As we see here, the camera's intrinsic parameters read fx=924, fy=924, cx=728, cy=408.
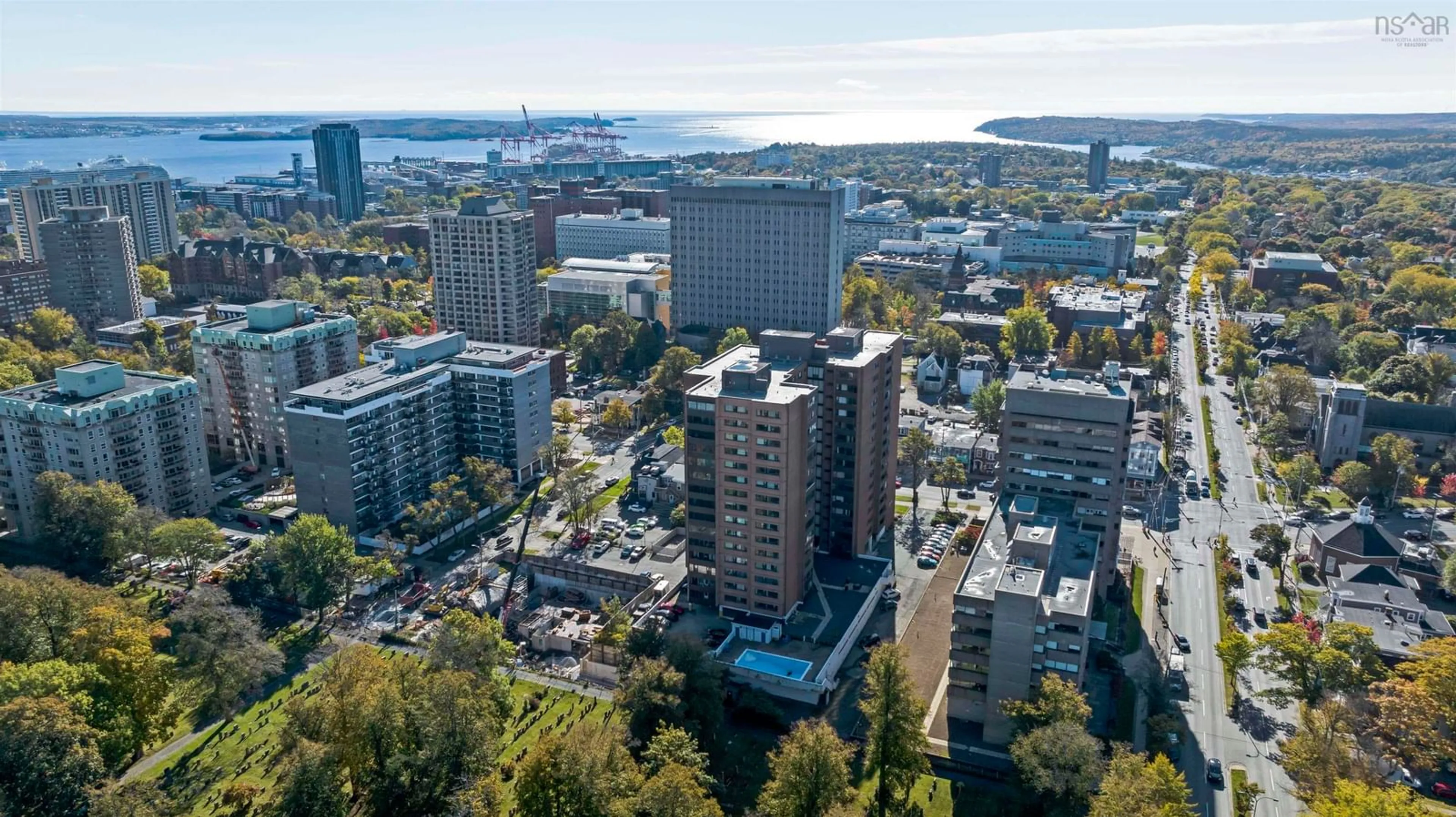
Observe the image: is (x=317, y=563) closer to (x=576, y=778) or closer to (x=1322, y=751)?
(x=576, y=778)

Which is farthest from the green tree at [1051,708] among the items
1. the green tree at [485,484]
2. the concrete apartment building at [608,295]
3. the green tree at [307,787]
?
the concrete apartment building at [608,295]

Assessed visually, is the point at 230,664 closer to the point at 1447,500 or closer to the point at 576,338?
the point at 576,338

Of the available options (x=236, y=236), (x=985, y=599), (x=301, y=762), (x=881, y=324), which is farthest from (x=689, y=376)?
(x=236, y=236)

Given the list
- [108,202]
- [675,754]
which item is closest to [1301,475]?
[675,754]

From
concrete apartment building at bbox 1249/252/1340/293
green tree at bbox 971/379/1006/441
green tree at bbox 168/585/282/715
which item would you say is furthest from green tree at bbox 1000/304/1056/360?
green tree at bbox 168/585/282/715

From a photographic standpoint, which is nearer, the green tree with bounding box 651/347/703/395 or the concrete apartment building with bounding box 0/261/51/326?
the green tree with bounding box 651/347/703/395

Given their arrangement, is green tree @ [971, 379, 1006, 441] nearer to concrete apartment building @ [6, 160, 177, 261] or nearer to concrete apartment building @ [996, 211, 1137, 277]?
concrete apartment building @ [996, 211, 1137, 277]

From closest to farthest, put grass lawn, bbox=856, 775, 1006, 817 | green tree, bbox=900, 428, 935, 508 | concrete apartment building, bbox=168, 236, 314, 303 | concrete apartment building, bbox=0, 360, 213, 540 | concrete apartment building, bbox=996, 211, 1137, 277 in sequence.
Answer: grass lawn, bbox=856, 775, 1006, 817 < concrete apartment building, bbox=0, 360, 213, 540 < green tree, bbox=900, 428, 935, 508 < concrete apartment building, bbox=168, 236, 314, 303 < concrete apartment building, bbox=996, 211, 1137, 277
